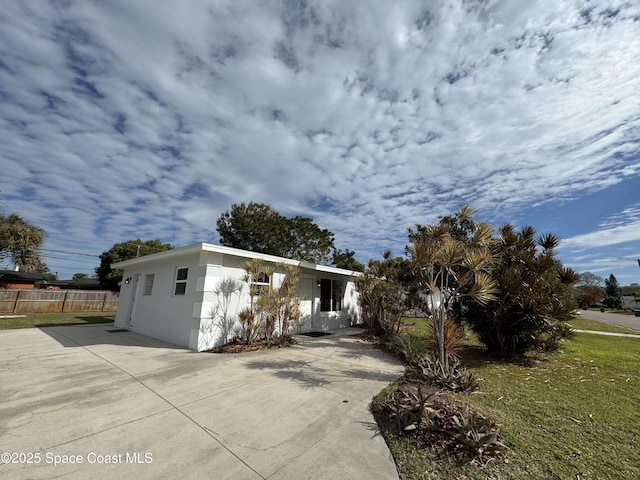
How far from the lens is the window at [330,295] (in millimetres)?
11742

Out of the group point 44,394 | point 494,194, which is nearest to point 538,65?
point 494,194

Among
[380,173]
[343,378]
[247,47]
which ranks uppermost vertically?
[247,47]

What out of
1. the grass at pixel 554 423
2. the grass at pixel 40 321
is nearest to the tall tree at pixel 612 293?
the grass at pixel 554 423

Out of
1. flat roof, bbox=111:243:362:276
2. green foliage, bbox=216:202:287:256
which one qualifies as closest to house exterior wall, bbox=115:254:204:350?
flat roof, bbox=111:243:362:276

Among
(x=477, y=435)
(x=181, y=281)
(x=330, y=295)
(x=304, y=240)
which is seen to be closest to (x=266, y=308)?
(x=181, y=281)

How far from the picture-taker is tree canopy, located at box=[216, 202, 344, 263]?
71.8ft

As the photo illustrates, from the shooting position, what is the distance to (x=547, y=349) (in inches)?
267

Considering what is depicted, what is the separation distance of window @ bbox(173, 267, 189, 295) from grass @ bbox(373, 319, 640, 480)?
6580mm

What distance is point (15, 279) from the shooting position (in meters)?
24.4

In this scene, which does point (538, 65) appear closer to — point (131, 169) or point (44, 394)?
point (44, 394)

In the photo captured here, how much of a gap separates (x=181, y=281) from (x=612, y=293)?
67296mm

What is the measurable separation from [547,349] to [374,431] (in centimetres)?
633

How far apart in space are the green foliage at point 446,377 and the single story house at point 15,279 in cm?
3403

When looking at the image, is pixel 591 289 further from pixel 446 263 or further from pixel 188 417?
pixel 188 417
